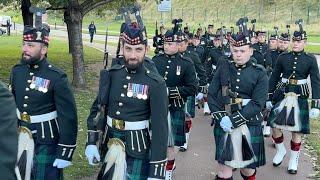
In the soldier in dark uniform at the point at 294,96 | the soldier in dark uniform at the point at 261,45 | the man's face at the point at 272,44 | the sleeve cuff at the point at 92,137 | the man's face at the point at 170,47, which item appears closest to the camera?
the sleeve cuff at the point at 92,137

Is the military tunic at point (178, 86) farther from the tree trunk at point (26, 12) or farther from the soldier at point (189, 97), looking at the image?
the tree trunk at point (26, 12)

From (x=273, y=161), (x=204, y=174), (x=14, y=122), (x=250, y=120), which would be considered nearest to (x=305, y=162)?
(x=273, y=161)

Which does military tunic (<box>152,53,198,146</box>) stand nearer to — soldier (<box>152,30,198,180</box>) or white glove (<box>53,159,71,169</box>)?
soldier (<box>152,30,198,180</box>)

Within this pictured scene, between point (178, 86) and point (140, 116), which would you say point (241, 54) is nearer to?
point (178, 86)

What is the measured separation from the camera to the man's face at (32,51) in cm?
484

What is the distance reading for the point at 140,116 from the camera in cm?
451

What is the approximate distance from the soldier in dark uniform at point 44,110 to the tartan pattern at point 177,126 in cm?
277

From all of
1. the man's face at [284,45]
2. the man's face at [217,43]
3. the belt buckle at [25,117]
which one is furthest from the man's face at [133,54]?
the man's face at [217,43]

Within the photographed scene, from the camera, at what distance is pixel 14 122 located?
1.84m

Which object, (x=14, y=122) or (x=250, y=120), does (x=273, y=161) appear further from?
(x=14, y=122)

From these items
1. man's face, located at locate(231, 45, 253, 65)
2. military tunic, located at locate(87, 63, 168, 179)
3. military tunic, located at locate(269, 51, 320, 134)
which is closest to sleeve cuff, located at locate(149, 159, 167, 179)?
military tunic, located at locate(87, 63, 168, 179)

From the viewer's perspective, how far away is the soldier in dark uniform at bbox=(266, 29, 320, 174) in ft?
26.2

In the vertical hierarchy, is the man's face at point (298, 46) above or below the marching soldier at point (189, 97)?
above

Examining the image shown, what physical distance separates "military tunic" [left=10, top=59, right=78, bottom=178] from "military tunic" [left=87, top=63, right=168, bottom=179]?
29 centimetres
